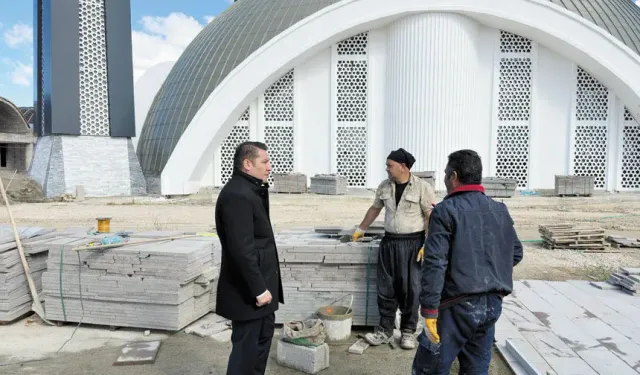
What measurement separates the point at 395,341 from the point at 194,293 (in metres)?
1.94

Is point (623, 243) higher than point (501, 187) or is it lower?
lower

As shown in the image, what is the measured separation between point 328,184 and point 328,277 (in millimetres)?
12310

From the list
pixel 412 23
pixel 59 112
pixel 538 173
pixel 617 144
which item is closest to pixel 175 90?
pixel 59 112

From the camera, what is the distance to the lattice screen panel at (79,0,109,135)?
15.8m

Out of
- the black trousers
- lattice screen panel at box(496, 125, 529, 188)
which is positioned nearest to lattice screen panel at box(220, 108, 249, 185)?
lattice screen panel at box(496, 125, 529, 188)

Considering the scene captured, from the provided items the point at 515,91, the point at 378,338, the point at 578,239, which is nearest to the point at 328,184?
the point at 515,91

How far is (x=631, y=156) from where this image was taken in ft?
57.5

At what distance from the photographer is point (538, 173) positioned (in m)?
17.7

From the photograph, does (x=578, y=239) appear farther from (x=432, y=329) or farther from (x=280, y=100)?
(x=280, y=100)

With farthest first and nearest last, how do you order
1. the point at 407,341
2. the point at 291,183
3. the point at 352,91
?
the point at 352,91 < the point at 291,183 < the point at 407,341

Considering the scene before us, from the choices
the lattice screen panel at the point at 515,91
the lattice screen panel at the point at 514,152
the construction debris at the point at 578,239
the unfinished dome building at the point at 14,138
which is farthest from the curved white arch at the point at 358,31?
A: the unfinished dome building at the point at 14,138

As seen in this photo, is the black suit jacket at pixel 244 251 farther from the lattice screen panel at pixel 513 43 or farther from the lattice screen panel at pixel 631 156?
the lattice screen panel at pixel 631 156

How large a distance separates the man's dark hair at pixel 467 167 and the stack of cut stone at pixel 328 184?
1394 cm

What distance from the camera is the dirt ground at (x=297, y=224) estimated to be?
3648 mm
